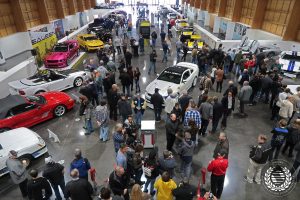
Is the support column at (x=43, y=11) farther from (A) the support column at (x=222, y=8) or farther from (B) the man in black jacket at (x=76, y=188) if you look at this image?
(B) the man in black jacket at (x=76, y=188)

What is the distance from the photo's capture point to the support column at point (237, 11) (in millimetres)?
19906

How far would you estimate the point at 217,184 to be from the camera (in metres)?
5.88

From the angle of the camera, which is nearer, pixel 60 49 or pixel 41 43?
pixel 41 43

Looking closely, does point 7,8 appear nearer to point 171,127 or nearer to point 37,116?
point 37,116

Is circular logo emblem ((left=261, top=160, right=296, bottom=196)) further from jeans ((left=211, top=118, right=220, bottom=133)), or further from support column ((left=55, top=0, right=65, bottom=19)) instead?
support column ((left=55, top=0, right=65, bottom=19))

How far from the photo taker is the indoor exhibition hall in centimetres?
556

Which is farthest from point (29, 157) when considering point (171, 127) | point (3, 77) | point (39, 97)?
point (3, 77)

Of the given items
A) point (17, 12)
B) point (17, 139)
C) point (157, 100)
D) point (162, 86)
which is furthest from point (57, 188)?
point (17, 12)

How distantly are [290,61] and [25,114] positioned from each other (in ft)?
52.4

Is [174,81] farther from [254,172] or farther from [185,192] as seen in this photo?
[185,192]

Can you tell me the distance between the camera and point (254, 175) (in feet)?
21.4

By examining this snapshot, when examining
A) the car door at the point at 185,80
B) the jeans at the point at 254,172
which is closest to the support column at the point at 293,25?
the car door at the point at 185,80

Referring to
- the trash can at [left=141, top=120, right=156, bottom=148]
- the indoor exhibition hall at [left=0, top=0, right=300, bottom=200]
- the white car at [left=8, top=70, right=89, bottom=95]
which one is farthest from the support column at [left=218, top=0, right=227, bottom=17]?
the trash can at [left=141, top=120, right=156, bottom=148]

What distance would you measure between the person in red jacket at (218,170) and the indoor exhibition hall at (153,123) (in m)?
0.02
